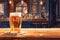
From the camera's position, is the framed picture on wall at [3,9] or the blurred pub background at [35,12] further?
the framed picture on wall at [3,9]

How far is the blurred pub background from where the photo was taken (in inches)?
170

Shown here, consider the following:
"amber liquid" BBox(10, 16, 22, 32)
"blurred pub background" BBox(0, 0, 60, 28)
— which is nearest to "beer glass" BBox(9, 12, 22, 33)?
"amber liquid" BBox(10, 16, 22, 32)

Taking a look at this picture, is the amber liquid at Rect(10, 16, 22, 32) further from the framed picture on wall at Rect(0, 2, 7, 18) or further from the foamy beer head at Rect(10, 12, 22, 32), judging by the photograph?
the framed picture on wall at Rect(0, 2, 7, 18)

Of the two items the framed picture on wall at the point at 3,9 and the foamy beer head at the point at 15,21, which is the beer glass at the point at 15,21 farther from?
the framed picture on wall at the point at 3,9

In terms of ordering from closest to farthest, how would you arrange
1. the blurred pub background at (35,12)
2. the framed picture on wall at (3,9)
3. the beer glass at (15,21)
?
the beer glass at (15,21) → the blurred pub background at (35,12) → the framed picture on wall at (3,9)

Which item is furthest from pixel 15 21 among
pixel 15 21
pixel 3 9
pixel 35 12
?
pixel 3 9

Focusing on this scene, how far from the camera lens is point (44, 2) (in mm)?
4426

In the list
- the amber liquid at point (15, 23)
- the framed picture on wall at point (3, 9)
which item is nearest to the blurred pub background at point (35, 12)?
the framed picture on wall at point (3, 9)

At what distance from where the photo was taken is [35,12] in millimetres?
4457

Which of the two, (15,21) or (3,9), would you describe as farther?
(3,9)

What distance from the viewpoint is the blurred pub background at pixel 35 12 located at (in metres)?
4.32

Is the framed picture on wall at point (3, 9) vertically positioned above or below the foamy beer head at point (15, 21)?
above

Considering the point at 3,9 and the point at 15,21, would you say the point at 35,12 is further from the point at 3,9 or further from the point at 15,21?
the point at 15,21

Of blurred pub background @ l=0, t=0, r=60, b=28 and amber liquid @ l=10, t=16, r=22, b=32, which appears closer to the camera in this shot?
amber liquid @ l=10, t=16, r=22, b=32
